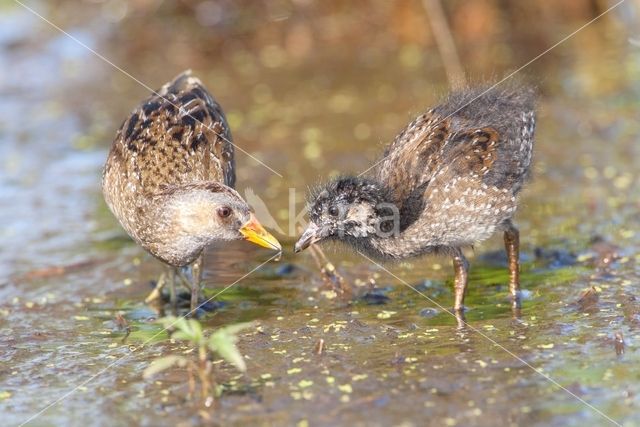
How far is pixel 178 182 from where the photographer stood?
748cm

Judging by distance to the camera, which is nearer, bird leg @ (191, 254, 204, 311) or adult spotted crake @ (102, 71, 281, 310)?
adult spotted crake @ (102, 71, 281, 310)

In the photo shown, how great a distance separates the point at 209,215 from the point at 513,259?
221 centimetres

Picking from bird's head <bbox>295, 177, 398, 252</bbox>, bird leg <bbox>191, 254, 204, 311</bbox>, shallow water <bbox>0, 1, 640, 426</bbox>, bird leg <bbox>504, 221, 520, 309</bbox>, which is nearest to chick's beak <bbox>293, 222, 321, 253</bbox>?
bird's head <bbox>295, 177, 398, 252</bbox>

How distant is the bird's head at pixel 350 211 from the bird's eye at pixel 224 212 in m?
0.54

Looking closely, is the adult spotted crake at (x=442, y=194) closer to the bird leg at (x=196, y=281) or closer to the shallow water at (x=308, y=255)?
the shallow water at (x=308, y=255)

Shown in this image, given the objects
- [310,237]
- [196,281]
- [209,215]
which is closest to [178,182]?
[209,215]

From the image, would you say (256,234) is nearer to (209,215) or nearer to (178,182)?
(209,215)

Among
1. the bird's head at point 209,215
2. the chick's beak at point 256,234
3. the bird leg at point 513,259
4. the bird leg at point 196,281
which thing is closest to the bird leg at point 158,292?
the bird leg at point 196,281

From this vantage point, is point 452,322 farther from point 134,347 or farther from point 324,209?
point 134,347

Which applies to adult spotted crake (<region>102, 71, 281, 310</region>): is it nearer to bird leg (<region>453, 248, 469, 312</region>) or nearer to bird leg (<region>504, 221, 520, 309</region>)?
bird leg (<region>453, 248, 469, 312</region>)

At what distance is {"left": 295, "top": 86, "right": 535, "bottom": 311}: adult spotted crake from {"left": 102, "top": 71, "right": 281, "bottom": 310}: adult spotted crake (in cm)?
60

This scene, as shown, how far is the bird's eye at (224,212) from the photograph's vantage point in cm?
700

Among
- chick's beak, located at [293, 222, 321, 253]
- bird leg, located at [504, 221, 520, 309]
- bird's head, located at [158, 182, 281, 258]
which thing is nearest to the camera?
chick's beak, located at [293, 222, 321, 253]

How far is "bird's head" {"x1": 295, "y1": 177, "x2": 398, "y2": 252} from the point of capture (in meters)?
6.79
